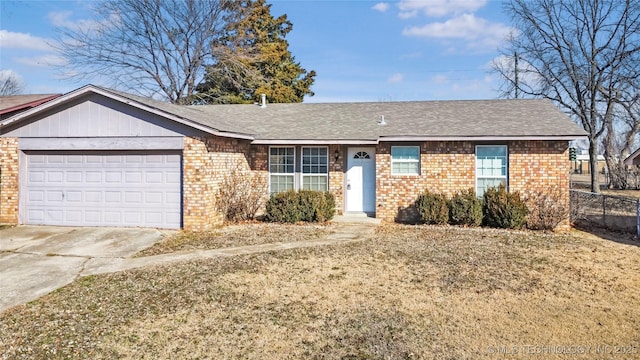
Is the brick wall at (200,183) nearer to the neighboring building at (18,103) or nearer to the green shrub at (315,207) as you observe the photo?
the green shrub at (315,207)

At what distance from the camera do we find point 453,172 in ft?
40.9

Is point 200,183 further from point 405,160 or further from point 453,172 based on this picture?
point 453,172

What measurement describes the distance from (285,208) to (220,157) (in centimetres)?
234

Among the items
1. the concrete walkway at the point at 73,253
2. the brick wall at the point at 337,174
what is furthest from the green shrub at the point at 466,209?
the brick wall at the point at 337,174

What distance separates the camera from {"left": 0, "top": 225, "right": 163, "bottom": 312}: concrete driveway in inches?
251

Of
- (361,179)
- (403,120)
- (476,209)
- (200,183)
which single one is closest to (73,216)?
(200,183)

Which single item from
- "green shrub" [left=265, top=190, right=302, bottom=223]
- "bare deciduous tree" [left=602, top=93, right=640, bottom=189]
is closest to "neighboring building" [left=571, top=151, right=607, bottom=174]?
"bare deciduous tree" [left=602, top=93, right=640, bottom=189]

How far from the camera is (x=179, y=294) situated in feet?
19.5

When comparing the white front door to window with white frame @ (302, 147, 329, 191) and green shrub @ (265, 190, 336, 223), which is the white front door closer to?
window with white frame @ (302, 147, 329, 191)

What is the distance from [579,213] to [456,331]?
10.2m

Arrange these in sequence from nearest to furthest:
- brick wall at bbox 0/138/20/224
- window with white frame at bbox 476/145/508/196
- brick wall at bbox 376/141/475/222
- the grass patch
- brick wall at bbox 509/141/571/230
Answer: the grass patch
brick wall at bbox 0/138/20/224
brick wall at bbox 509/141/571/230
window with white frame at bbox 476/145/508/196
brick wall at bbox 376/141/475/222

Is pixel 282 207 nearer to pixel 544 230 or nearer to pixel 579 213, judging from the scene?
pixel 544 230

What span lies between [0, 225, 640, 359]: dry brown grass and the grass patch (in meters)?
1.39

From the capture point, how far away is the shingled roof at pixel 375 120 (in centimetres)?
1138
